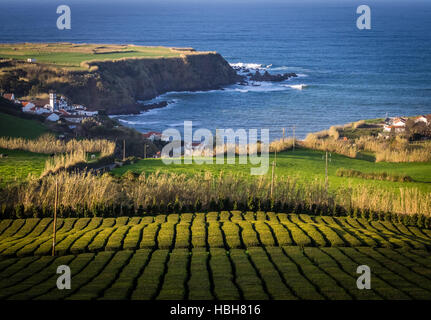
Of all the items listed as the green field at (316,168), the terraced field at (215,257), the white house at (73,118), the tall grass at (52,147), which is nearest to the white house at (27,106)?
the white house at (73,118)

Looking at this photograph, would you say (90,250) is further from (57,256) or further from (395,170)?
(395,170)

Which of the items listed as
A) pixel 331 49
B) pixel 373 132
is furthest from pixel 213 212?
pixel 331 49

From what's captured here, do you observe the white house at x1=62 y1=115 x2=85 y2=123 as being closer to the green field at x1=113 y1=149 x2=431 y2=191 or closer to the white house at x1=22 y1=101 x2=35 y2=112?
the white house at x1=22 y1=101 x2=35 y2=112

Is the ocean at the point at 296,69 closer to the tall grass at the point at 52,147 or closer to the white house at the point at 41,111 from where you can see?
the white house at the point at 41,111

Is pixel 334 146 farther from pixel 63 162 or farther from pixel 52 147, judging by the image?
pixel 52 147

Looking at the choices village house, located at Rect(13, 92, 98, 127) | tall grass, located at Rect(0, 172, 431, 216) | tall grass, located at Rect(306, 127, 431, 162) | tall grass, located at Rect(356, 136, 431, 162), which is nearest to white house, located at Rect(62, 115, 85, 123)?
village house, located at Rect(13, 92, 98, 127)

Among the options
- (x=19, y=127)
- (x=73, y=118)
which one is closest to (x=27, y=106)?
(x=73, y=118)
